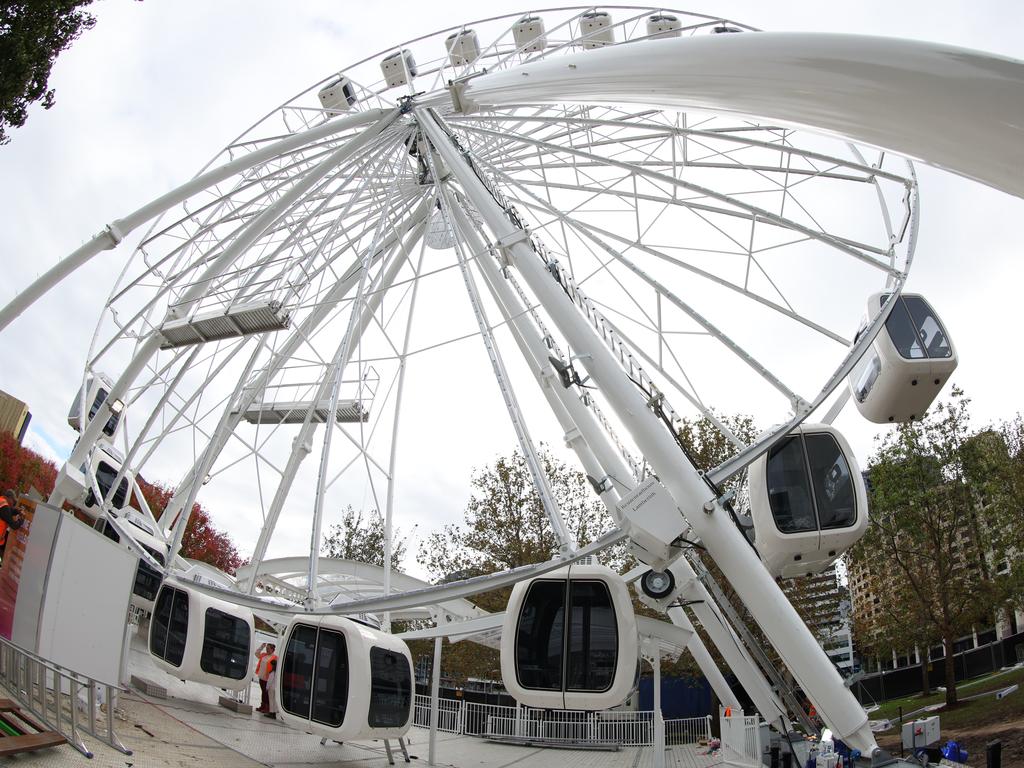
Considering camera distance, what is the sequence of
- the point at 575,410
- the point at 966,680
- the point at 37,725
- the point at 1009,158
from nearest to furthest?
the point at 1009,158
the point at 37,725
the point at 575,410
the point at 966,680

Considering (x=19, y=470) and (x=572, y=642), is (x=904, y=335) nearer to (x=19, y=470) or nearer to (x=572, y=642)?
(x=572, y=642)

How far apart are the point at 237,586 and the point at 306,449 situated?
13.0 feet

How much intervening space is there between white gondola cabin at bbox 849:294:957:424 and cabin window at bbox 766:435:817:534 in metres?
2.07

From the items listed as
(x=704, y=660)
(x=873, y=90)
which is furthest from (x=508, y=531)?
(x=873, y=90)

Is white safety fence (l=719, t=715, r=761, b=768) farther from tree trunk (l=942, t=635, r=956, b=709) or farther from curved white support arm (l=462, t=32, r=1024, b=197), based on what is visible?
curved white support arm (l=462, t=32, r=1024, b=197)

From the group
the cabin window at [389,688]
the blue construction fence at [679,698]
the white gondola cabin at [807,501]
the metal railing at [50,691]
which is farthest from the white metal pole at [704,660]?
the blue construction fence at [679,698]

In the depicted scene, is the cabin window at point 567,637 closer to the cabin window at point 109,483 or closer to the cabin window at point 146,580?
the cabin window at point 109,483

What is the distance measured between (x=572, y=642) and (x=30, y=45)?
39.2 ft

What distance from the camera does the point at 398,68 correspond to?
55.2ft

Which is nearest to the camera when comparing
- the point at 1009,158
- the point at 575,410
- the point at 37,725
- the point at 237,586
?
the point at 1009,158

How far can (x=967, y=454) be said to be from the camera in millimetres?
28516

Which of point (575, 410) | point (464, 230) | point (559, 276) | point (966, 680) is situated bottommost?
point (966, 680)

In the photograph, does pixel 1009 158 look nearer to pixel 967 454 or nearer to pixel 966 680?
pixel 967 454

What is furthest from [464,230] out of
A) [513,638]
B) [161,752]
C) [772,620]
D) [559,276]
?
[161,752]
